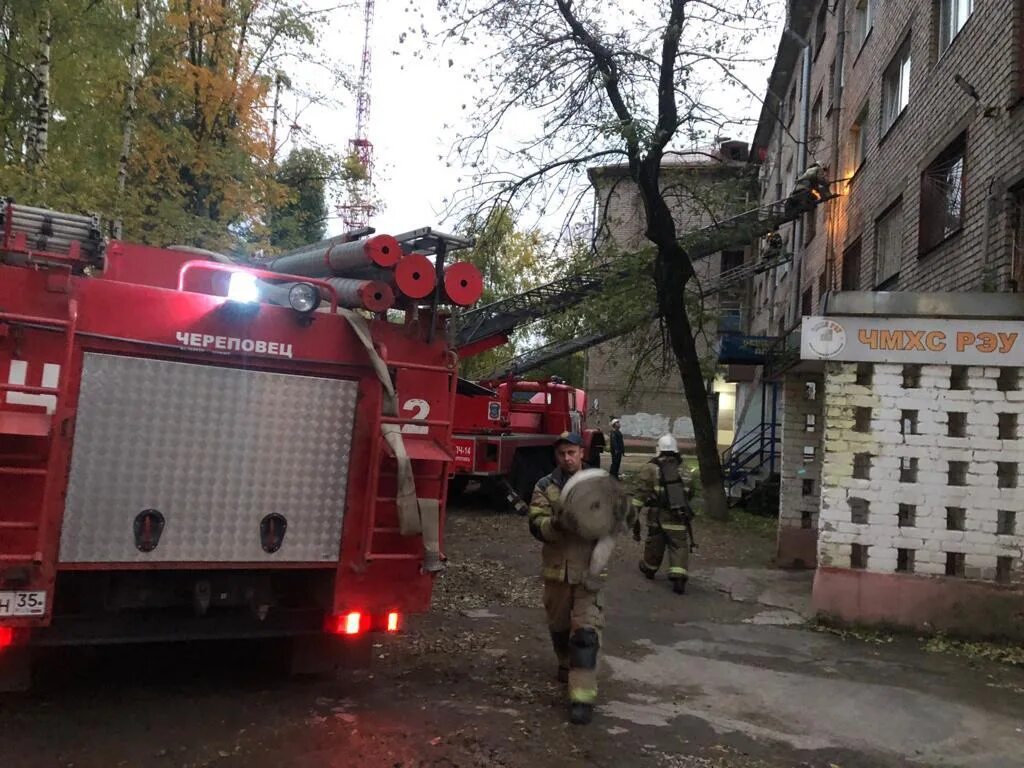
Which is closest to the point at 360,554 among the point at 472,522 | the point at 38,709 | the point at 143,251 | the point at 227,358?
the point at 227,358

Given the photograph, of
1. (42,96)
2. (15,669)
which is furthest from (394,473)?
(42,96)

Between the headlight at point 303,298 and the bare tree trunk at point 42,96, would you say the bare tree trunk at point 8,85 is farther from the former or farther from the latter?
the headlight at point 303,298

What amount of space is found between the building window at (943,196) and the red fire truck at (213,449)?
766 cm

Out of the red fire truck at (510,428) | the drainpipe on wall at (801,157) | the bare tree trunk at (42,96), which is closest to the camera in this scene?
the bare tree trunk at (42,96)

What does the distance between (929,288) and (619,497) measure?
7.46 metres

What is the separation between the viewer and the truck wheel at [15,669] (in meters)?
3.89

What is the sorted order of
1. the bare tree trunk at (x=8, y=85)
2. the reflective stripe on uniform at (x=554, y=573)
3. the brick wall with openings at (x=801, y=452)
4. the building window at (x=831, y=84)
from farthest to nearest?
the building window at (x=831, y=84) < the bare tree trunk at (x=8, y=85) < the brick wall with openings at (x=801, y=452) < the reflective stripe on uniform at (x=554, y=573)

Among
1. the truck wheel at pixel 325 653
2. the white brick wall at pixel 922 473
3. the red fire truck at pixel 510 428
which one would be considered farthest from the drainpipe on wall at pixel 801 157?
the truck wheel at pixel 325 653

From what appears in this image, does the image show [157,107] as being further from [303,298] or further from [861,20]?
[861,20]

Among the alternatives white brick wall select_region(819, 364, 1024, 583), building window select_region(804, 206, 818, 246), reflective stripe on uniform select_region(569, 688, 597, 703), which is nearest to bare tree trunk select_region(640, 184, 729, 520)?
building window select_region(804, 206, 818, 246)

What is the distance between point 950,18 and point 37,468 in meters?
11.6

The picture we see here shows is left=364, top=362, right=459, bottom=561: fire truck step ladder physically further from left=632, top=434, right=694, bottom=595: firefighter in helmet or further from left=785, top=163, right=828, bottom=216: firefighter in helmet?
left=785, top=163, right=828, bottom=216: firefighter in helmet

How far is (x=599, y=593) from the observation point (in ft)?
15.3

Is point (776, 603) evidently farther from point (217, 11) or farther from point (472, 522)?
point (217, 11)
